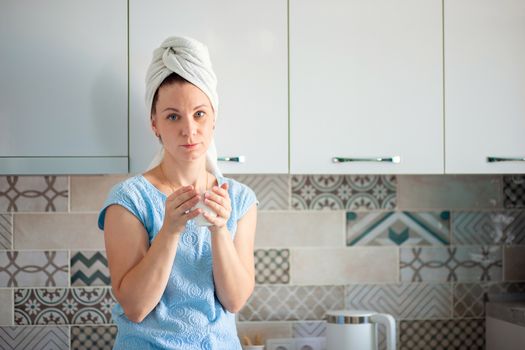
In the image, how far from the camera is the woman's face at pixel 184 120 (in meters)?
1.84

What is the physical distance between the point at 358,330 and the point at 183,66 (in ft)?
3.22

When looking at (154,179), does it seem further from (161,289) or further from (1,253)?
(1,253)

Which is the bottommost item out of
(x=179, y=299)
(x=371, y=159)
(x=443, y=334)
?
(x=443, y=334)

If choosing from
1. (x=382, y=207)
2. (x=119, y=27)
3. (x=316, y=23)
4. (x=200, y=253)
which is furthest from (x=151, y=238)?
(x=382, y=207)

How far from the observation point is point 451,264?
2.68 m

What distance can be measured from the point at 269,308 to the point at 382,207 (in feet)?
1.66

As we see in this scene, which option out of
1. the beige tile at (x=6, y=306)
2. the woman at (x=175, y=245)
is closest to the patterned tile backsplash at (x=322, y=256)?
the beige tile at (x=6, y=306)

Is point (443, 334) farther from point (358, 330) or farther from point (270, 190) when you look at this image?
point (270, 190)

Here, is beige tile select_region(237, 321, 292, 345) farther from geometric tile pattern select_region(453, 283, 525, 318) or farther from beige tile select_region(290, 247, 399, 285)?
geometric tile pattern select_region(453, 283, 525, 318)

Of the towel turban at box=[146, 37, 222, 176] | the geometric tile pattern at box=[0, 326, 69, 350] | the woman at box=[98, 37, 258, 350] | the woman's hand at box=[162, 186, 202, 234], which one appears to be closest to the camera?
the woman's hand at box=[162, 186, 202, 234]

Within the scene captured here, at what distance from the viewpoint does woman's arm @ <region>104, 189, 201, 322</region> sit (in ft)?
5.48

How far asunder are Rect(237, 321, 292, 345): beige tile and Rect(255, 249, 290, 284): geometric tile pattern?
137 millimetres

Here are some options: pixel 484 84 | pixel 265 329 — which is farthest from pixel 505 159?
pixel 265 329

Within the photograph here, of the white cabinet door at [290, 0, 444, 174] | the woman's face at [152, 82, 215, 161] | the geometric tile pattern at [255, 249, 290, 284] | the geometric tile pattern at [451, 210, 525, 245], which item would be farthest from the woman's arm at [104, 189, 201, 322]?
the geometric tile pattern at [451, 210, 525, 245]
